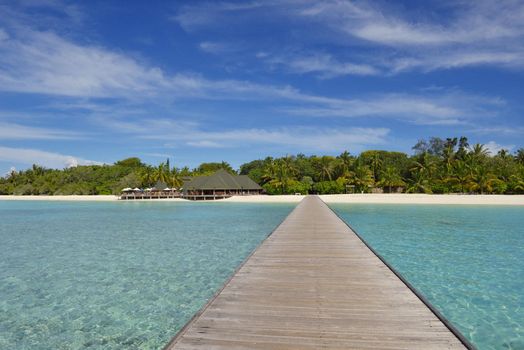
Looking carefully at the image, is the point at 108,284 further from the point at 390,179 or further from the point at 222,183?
the point at 390,179

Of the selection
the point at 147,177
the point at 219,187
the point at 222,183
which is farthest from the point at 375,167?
the point at 147,177

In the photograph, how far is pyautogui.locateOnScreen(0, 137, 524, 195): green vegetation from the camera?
4838 cm

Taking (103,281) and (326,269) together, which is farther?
(103,281)

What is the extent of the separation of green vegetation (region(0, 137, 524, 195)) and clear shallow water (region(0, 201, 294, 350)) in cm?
4046

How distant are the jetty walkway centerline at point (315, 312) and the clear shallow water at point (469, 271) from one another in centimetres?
147

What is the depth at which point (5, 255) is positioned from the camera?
39.7 ft

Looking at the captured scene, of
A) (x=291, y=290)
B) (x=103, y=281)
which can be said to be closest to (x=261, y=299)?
(x=291, y=290)

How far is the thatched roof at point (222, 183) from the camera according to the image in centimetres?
5084

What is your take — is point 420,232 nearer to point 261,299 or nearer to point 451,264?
point 451,264

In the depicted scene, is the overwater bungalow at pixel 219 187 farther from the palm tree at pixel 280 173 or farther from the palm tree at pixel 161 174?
the palm tree at pixel 161 174

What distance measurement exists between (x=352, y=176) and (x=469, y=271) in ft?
152

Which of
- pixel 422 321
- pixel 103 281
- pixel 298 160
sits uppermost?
pixel 298 160

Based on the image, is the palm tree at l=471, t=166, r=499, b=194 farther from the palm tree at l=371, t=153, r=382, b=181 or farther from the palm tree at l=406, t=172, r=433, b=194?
the palm tree at l=371, t=153, r=382, b=181

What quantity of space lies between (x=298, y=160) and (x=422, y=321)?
61911mm
